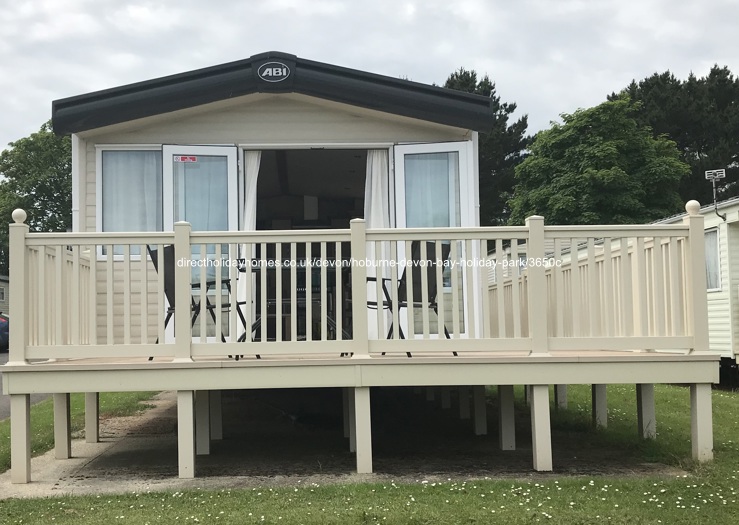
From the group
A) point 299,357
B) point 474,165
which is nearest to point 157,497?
point 299,357

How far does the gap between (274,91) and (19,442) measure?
11.4ft

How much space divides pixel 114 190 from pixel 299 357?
264 cm

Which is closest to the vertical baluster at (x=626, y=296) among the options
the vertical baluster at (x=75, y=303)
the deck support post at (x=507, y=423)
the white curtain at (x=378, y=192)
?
the deck support post at (x=507, y=423)

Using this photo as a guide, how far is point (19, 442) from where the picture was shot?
14.8 feet

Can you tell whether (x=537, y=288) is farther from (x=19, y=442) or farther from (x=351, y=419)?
(x=19, y=442)

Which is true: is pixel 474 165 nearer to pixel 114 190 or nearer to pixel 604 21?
pixel 114 190

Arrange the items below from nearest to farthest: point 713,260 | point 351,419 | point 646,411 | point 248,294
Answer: point 248,294 < point 351,419 < point 646,411 < point 713,260

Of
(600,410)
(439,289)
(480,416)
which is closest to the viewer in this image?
(439,289)

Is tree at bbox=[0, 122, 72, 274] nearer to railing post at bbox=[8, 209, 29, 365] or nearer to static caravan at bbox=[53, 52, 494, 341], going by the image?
static caravan at bbox=[53, 52, 494, 341]

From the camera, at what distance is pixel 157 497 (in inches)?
159

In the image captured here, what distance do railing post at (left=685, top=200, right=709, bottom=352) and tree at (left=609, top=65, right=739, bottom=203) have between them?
25.1 metres

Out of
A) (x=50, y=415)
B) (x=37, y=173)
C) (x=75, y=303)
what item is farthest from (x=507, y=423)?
(x=37, y=173)

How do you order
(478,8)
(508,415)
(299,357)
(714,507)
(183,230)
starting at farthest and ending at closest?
(478,8)
(508,415)
(299,357)
(183,230)
(714,507)

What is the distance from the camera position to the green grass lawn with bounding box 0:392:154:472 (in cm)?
605
